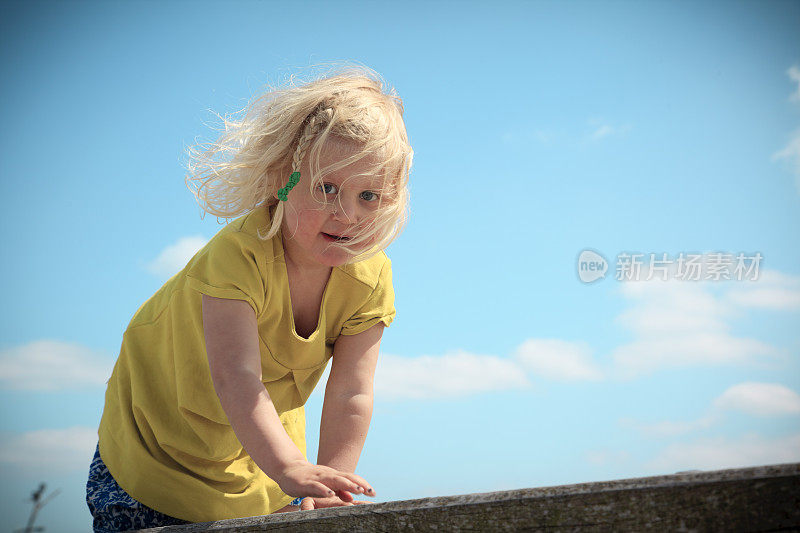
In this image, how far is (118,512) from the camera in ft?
7.96

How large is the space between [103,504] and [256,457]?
910 millimetres

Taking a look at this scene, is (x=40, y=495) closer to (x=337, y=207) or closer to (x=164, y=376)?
(x=164, y=376)

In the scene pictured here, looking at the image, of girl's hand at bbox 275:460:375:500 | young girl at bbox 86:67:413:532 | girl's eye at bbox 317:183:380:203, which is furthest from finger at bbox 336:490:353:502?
girl's eye at bbox 317:183:380:203

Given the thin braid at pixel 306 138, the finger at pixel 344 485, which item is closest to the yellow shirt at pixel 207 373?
the thin braid at pixel 306 138

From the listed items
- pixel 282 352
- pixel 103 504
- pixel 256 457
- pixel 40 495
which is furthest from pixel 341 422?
pixel 40 495

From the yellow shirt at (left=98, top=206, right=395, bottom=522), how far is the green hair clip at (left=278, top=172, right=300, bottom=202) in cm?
15

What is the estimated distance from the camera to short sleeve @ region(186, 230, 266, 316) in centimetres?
222

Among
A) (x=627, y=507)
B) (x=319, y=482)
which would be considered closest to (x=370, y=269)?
(x=319, y=482)

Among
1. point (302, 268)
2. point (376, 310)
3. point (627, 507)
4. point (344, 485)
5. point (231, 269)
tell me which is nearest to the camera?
point (627, 507)

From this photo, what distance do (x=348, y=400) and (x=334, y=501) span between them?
0.52m

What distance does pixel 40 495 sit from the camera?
6.22m

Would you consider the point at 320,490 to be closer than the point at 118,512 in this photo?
Yes

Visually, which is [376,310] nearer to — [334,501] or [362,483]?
[334,501]

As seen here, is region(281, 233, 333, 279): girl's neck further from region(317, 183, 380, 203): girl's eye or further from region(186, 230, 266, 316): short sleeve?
region(317, 183, 380, 203): girl's eye
